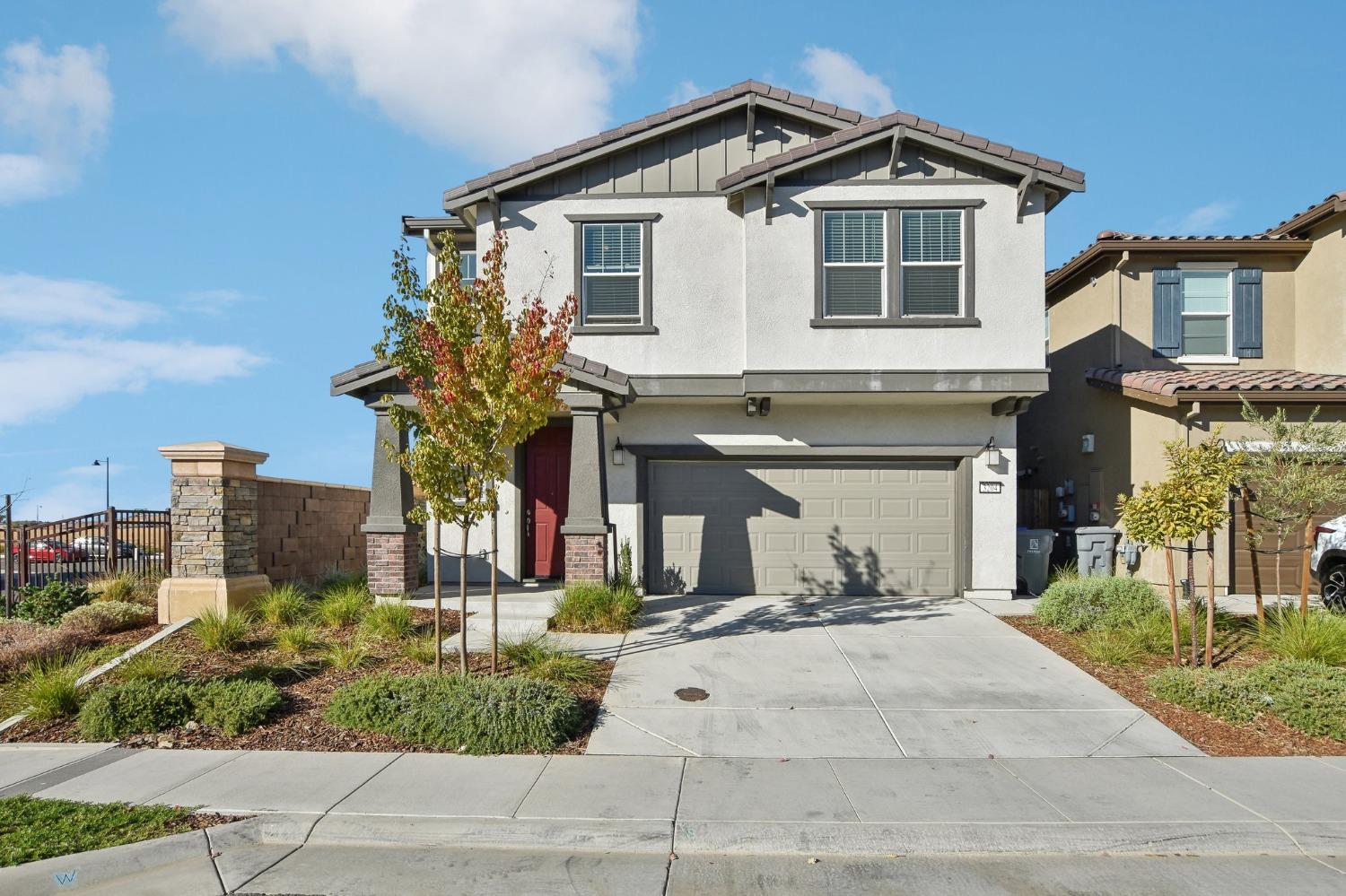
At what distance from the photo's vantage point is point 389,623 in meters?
9.18

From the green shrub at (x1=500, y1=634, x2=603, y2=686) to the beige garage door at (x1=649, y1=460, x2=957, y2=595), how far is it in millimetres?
4382

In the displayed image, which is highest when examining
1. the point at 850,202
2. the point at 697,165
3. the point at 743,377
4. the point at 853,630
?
the point at 697,165

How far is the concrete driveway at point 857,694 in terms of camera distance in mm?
6441

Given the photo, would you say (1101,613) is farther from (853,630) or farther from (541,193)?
(541,193)

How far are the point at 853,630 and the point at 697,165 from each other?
291 inches

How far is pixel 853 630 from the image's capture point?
33.4 feet

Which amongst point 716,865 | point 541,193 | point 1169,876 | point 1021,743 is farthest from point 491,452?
point 541,193

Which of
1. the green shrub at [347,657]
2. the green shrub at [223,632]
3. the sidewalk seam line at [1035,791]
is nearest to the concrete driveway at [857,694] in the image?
the sidewalk seam line at [1035,791]

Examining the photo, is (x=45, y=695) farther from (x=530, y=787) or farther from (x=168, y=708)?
(x=530, y=787)

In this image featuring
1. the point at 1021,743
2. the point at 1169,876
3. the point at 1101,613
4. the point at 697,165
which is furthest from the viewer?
the point at 697,165

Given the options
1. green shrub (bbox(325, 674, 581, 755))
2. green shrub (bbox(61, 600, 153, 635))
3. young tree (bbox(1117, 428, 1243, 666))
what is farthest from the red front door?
young tree (bbox(1117, 428, 1243, 666))

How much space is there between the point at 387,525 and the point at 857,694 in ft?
22.0

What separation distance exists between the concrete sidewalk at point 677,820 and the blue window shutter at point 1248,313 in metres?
11.0

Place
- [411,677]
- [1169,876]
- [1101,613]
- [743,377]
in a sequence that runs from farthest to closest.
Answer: [743,377], [1101,613], [411,677], [1169,876]
